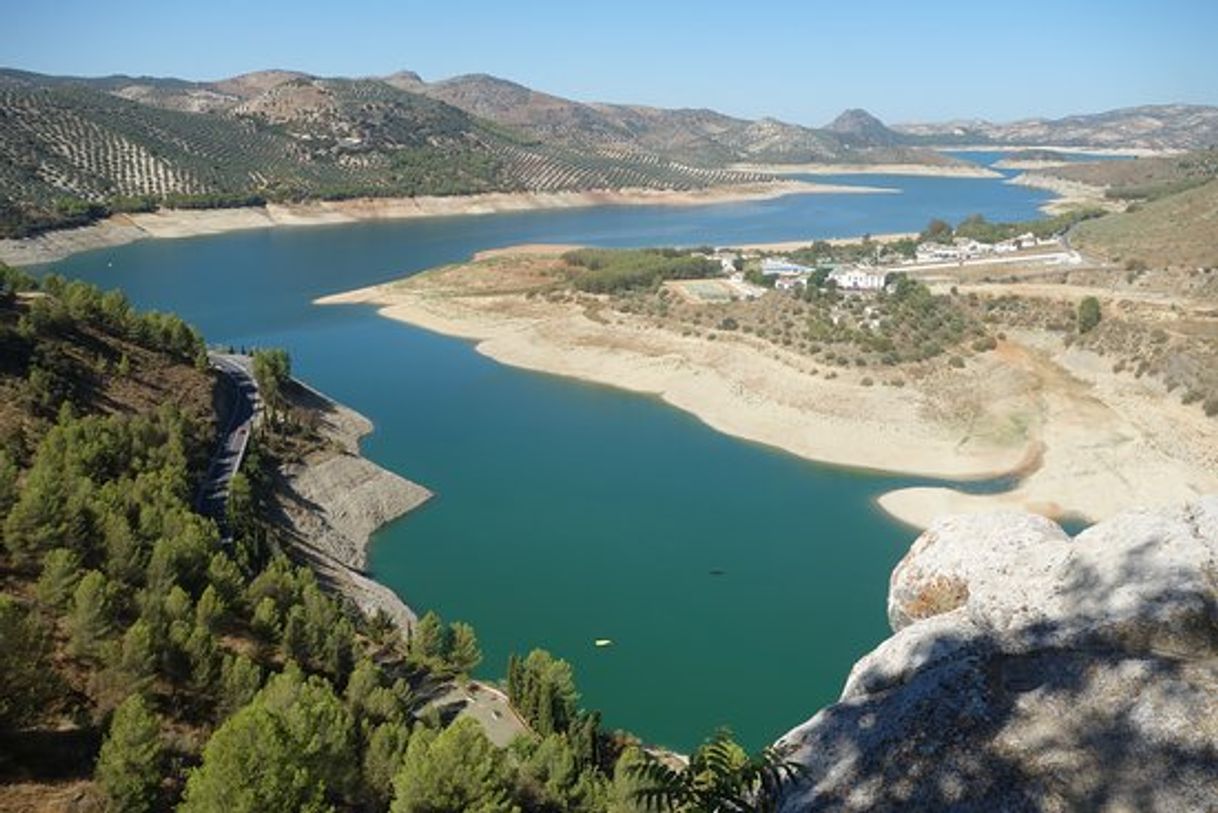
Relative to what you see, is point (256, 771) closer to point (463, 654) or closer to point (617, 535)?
point (463, 654)

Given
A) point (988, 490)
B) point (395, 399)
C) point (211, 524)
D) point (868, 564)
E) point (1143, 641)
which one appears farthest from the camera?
point (395, 399)

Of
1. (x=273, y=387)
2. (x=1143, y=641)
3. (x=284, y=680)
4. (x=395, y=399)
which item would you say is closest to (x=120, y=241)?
(x=395, y=399)

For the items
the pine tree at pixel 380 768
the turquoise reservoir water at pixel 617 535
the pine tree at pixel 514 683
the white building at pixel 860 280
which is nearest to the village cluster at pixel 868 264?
the white building at pixel 860 280

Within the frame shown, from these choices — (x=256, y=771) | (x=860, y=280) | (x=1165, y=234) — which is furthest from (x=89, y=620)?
(x=1165, y=234)

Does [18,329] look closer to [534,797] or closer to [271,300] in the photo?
[534,797]

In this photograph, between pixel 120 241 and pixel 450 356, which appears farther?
pixel 120 241

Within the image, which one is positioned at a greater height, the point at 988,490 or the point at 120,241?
the point at 120,241

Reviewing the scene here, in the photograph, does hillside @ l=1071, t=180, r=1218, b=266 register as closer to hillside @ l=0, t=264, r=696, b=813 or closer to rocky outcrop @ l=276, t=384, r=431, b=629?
rocky outcrop @ l=276, t=384, r=431, b=629

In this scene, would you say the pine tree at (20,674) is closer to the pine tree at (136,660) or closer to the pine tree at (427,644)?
the pine tree at (136,660)
